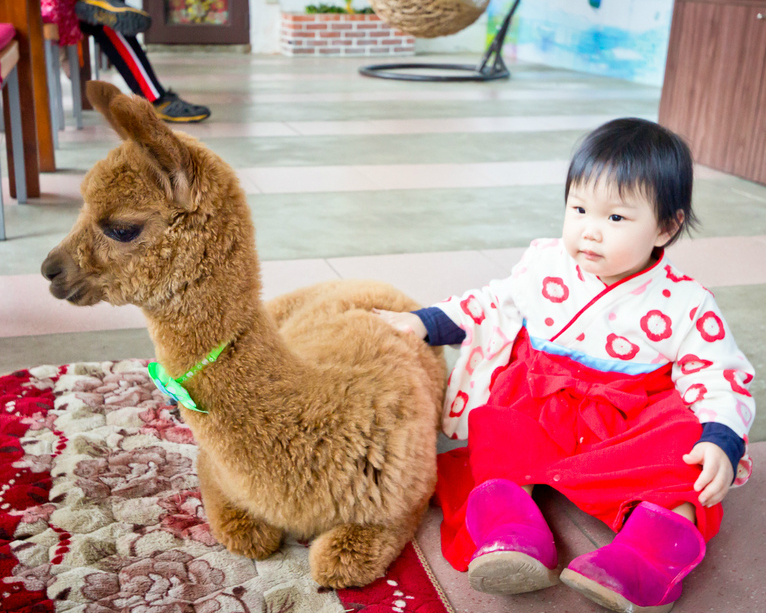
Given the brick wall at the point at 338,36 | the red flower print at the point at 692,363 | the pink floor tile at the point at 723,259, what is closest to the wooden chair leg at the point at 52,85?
the pink floor tile at the point at 723,259

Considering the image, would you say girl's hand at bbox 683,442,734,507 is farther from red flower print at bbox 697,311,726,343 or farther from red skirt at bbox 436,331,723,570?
red flower print at bbox 697,311,726,343

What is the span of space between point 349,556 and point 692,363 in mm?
787

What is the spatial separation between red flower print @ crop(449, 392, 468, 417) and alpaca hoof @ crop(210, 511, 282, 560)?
20.4 inches

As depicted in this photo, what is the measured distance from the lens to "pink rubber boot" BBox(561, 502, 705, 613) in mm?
1257

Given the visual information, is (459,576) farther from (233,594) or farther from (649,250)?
(649,250)

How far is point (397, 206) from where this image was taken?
382cm

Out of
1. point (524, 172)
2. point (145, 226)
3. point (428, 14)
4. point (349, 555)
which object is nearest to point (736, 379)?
point (349, 555)

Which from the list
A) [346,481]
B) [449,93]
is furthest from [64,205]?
[449,93]

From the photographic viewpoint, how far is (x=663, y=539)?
135cm

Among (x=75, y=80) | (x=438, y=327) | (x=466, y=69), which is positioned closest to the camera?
(x=438, y=327)

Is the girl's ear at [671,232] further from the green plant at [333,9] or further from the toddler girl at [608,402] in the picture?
the green plant at [333,9]

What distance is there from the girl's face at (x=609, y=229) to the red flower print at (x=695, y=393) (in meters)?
0.27

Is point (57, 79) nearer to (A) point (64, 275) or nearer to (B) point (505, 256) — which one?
(B) point (505, 256)

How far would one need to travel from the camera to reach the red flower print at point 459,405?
5.80 feet
